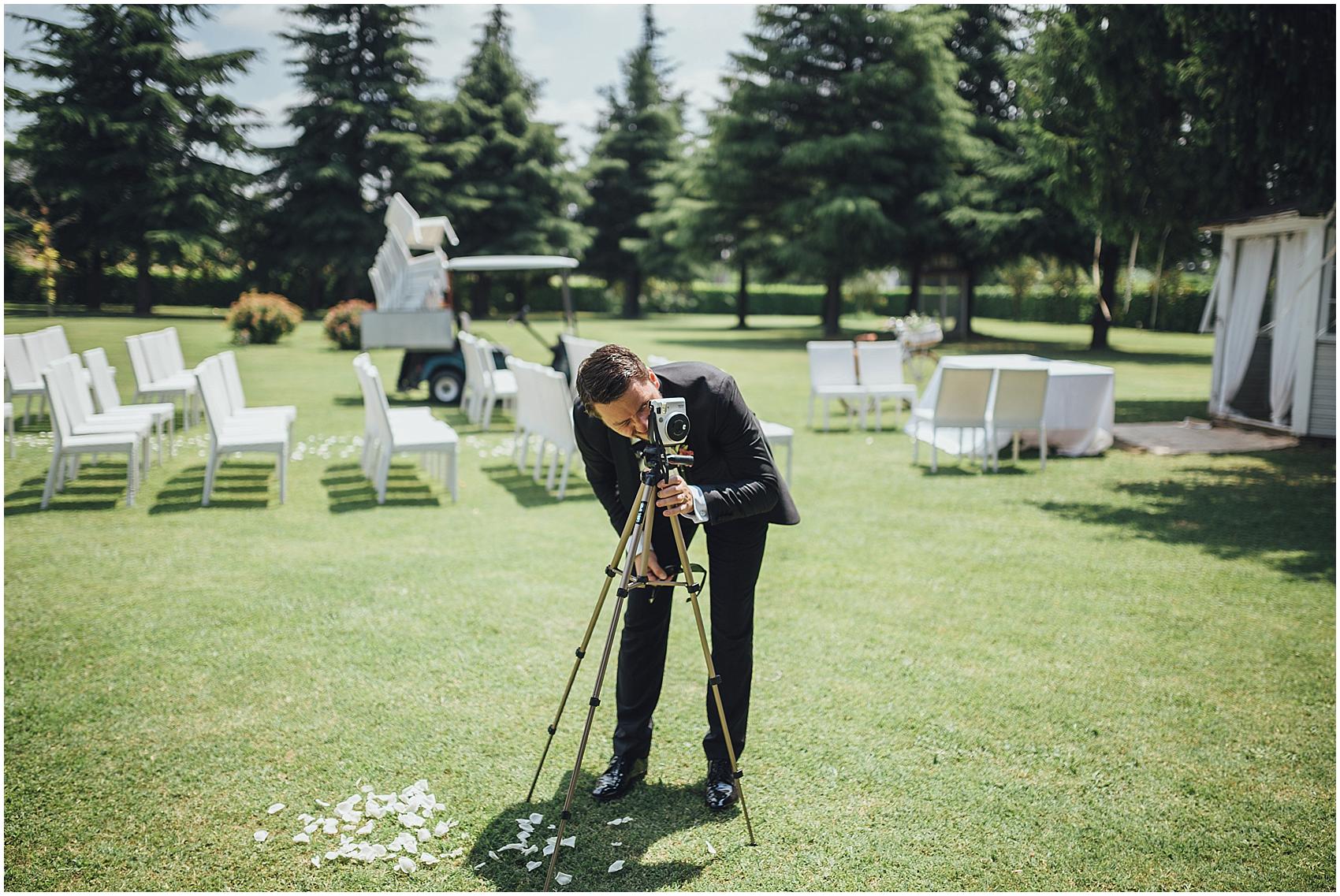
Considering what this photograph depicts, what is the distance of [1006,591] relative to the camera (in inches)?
229

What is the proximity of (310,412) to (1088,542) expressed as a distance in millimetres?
10405

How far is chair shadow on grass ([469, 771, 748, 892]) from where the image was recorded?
114 inches

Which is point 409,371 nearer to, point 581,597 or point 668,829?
point 581,597

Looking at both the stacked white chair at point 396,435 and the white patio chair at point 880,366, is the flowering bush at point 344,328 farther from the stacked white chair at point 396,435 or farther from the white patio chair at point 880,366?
the stacked white chair at point 396,435

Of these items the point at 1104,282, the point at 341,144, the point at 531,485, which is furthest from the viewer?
the point at 341,144

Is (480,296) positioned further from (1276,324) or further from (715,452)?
(715,452)

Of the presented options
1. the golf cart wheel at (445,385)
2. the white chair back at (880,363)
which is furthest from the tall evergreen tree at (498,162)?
the white chair back at (880,363)

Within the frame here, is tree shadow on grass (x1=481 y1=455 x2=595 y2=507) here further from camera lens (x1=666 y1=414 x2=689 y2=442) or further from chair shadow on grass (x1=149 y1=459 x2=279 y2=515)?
camera lens (x1=666 y1=414 x2=689 y2=442)

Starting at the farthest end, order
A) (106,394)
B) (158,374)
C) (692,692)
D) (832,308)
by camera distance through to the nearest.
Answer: (832,308) < (158,374) < (106,394) < (692,692)

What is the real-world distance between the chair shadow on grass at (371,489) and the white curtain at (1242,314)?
35.9 ft

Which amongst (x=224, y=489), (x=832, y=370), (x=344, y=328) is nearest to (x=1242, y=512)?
(x=832, y=370)

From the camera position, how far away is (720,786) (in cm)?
331

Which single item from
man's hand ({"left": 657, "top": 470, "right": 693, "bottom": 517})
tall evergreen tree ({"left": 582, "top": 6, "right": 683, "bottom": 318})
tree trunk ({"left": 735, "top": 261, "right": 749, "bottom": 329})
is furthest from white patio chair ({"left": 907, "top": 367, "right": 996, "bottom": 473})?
tall evergreen tree ({"left": 582, "top": 6, "right": 683, "bottom": 318})

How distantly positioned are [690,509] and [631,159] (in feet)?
150
